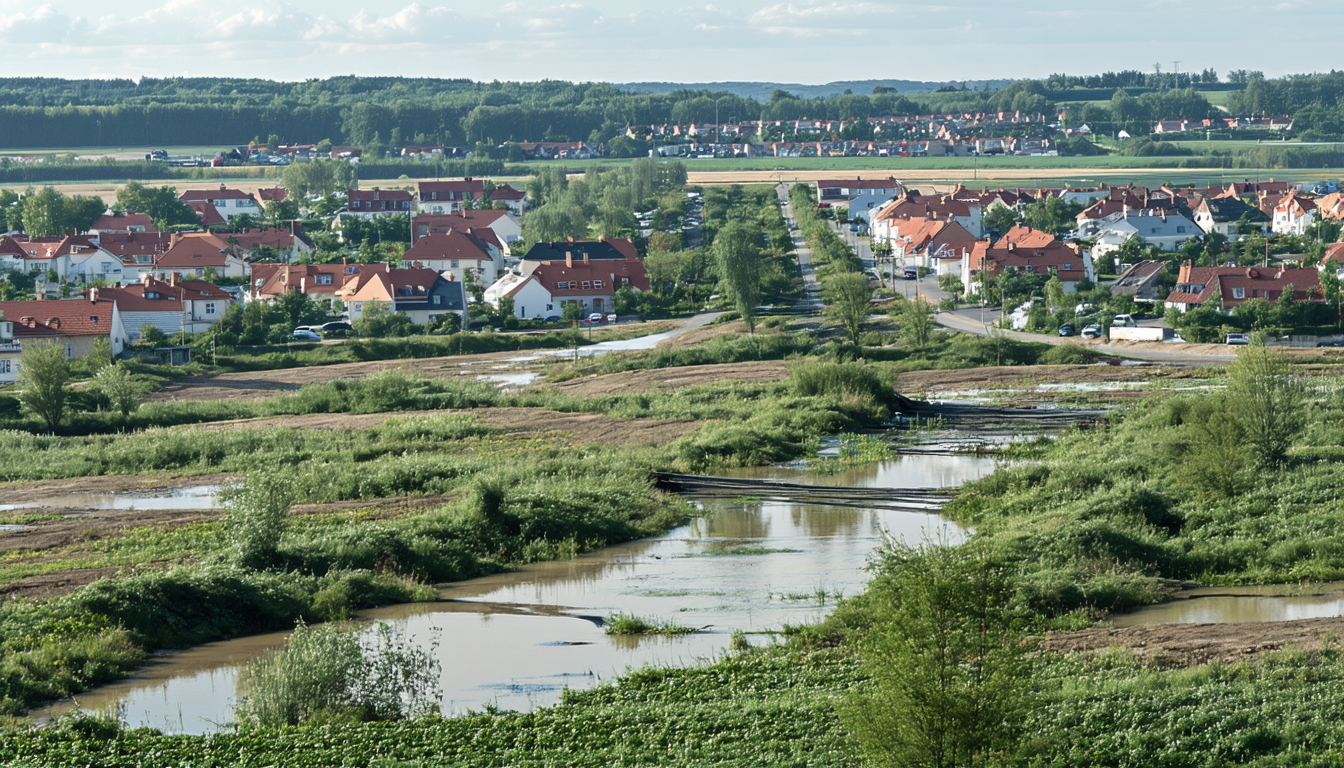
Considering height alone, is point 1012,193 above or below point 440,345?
above

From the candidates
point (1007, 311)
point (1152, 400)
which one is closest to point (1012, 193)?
point (1007, 311)

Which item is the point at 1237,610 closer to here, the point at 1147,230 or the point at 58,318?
the point at 58,318

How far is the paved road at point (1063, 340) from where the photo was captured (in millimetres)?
46281

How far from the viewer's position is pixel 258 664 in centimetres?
1619

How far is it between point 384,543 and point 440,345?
117 ft

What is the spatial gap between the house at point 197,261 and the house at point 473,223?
17909 millimetres

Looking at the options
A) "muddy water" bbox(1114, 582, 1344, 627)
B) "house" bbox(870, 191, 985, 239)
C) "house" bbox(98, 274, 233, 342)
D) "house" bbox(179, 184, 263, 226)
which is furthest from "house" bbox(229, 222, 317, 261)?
"muddy water" bbox(1114, 582, 1344, 627)

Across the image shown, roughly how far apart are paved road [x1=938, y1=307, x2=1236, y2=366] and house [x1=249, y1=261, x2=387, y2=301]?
29.0 m

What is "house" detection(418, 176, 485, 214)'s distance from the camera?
11794 centimetres

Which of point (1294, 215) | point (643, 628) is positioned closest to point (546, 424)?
point (643, 628)

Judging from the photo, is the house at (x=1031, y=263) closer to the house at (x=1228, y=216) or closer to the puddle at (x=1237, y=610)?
the house at (x=1228, y=216)

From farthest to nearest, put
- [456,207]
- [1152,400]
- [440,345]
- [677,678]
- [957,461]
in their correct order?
[456,207]
[440,345]
[1152,400]
[957,461]
[677,678]

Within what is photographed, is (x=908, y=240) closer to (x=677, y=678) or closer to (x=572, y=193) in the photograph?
(x=572, y=193)

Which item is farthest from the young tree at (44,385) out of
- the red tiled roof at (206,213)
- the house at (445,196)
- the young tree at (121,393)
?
the house at (445,196)
